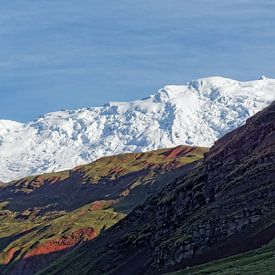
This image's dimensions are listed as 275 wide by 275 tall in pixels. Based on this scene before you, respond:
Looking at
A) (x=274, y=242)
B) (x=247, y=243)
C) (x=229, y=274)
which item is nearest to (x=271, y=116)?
(x=247, y=243)

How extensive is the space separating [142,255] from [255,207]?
2215 inches

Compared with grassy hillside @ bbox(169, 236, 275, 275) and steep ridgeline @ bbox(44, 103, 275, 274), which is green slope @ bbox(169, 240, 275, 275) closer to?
grassy hillside @ bbox(169, 236, 275, 275)

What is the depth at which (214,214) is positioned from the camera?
14338cm

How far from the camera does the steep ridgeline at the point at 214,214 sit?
5103 inches

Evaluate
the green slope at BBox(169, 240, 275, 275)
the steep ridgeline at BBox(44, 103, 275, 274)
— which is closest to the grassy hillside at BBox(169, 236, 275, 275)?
the green slope at BBox(169, 240, 275, 275)

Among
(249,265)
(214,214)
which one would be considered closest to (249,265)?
(249,265)

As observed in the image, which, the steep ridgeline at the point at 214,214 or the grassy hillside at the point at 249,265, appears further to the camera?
the steep ridgeline at the point at 214,214

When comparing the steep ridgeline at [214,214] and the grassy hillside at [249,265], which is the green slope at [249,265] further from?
the steep ridgeline at [214,214]

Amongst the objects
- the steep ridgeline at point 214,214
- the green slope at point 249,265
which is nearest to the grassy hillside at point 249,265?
the green slope at point 249,265

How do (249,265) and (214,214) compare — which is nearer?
(249,265)

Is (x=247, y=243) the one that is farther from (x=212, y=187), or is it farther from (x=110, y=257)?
(x=110, y=257)

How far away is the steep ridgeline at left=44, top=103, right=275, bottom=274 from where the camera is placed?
130 meters

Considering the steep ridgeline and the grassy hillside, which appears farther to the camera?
the steep ridgeline

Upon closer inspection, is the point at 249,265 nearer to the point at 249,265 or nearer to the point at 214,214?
the point at 249,265
